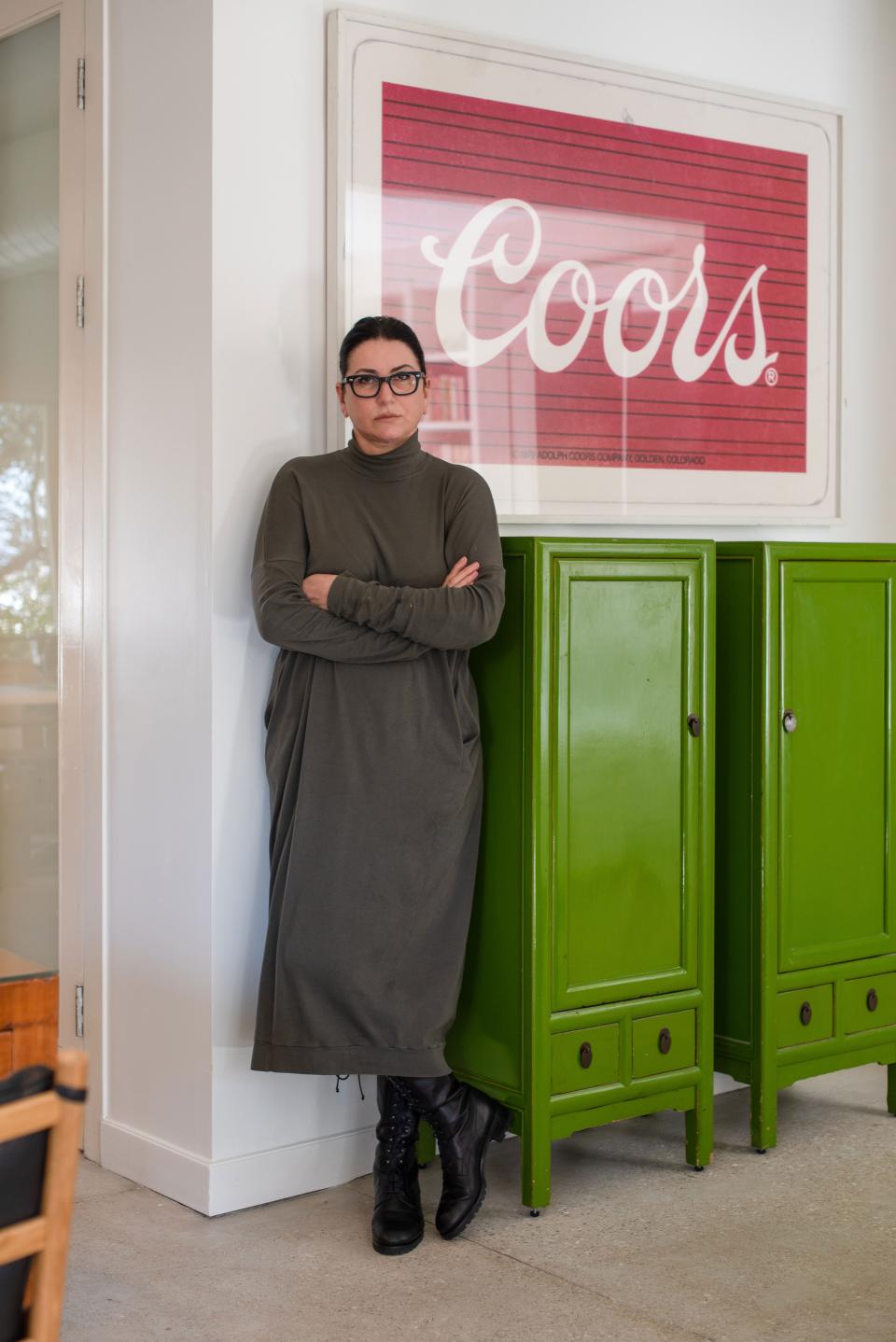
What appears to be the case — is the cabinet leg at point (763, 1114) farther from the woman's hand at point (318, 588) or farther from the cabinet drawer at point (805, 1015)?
the woman's hand at point (318, 588)

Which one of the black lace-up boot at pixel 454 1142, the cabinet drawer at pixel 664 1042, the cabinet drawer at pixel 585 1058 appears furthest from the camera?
the cabinet drawer at pixel 664 1042

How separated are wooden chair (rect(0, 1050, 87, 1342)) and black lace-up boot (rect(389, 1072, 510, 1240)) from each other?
1614 mm

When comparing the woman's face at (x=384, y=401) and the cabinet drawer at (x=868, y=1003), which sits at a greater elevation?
the woman's face at (x=384, y=401)

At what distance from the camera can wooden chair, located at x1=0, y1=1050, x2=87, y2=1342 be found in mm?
1353

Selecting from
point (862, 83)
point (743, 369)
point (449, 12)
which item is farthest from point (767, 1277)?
point (862, 83)

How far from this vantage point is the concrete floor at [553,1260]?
8.57 ft

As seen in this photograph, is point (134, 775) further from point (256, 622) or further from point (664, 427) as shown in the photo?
point (664, 427)

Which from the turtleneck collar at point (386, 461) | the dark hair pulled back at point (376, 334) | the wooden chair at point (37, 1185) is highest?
the dark hair pulled back at point (376, 334)

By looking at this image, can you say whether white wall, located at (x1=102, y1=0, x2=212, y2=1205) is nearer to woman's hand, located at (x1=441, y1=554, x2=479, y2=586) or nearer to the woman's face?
the woman's face

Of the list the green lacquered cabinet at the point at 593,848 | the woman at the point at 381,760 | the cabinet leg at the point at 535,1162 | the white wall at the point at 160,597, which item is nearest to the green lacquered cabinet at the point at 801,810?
the green lacquered cabinet at the point at 593,848

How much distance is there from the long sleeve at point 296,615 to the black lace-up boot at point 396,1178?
882mm

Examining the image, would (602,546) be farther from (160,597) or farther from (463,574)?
(160,597)

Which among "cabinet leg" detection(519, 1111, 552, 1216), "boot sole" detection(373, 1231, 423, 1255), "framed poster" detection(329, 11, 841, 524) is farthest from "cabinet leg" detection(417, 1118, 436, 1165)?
"framed poster" detection(329, 11, 841, 524)

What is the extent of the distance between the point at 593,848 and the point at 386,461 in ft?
2.98
